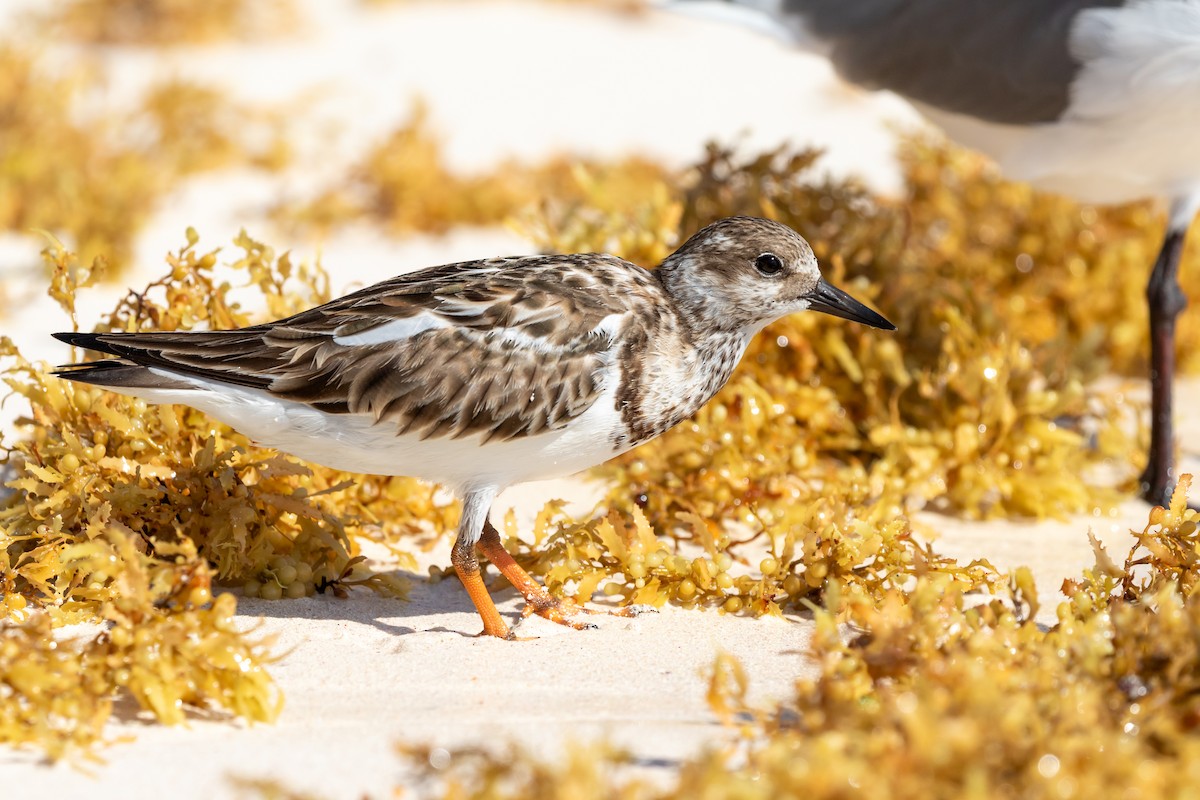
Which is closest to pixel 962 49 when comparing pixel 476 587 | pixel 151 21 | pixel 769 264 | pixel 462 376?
pixel 769 264

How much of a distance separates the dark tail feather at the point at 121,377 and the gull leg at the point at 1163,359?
12.2ft

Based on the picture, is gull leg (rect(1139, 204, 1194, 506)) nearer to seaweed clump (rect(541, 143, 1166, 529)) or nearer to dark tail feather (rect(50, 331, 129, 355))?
seaweed clump (rect(541, 143, 1166, 529))

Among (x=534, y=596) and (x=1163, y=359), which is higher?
(x=534, y=596)

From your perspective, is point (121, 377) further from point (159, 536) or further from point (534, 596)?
point (534, 596)

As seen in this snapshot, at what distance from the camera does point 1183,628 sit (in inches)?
121

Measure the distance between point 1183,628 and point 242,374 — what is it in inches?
→ 101

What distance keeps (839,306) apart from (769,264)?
0.96 ft

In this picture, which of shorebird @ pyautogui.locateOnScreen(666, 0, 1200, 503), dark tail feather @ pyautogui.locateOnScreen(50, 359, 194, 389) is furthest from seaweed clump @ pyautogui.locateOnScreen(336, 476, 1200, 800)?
shorebird @ pyautogui.locateOnScreen(666, 0, 1200, 503)

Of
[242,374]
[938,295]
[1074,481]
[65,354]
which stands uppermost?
[242,374]

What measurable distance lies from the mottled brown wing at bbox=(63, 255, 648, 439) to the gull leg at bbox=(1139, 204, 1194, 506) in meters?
2.55

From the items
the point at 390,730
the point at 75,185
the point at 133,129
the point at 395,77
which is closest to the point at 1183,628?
the point at 390,730

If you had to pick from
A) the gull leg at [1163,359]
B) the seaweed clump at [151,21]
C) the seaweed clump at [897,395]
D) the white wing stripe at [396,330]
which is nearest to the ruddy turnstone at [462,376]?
the white wing stripe at [396,330]

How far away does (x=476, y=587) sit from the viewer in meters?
3.82

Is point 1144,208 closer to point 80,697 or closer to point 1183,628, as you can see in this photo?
point 1183,628
